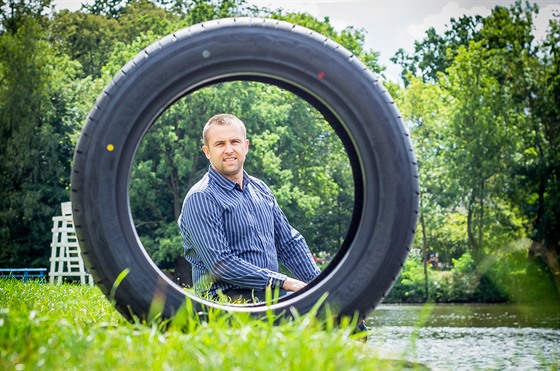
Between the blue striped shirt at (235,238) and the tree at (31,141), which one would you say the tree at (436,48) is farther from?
the blue striped shirt at (235,238)

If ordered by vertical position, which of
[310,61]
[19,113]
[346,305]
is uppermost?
[19,113]

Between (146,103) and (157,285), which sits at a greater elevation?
(146,103)

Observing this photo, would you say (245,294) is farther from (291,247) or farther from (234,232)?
(291,247)

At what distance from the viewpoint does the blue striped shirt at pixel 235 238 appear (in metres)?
3.69

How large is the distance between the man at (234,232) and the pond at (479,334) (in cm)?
886

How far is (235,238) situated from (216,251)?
0.90 ft

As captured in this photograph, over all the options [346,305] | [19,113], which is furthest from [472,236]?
[346,305]

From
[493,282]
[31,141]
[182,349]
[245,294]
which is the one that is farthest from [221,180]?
[493,282]

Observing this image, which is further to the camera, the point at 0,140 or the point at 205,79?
the point at 0,140

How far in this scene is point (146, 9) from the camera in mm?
46500

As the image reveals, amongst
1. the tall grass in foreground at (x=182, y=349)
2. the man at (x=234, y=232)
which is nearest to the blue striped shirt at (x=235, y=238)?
the man at (x=234, y=232)

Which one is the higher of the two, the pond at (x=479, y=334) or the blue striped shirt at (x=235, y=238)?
the blue striped shirt at (x=235, y=238)

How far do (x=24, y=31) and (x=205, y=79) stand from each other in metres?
38.5

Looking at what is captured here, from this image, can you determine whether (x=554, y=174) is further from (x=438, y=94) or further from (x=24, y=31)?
(x=24, y=31)
